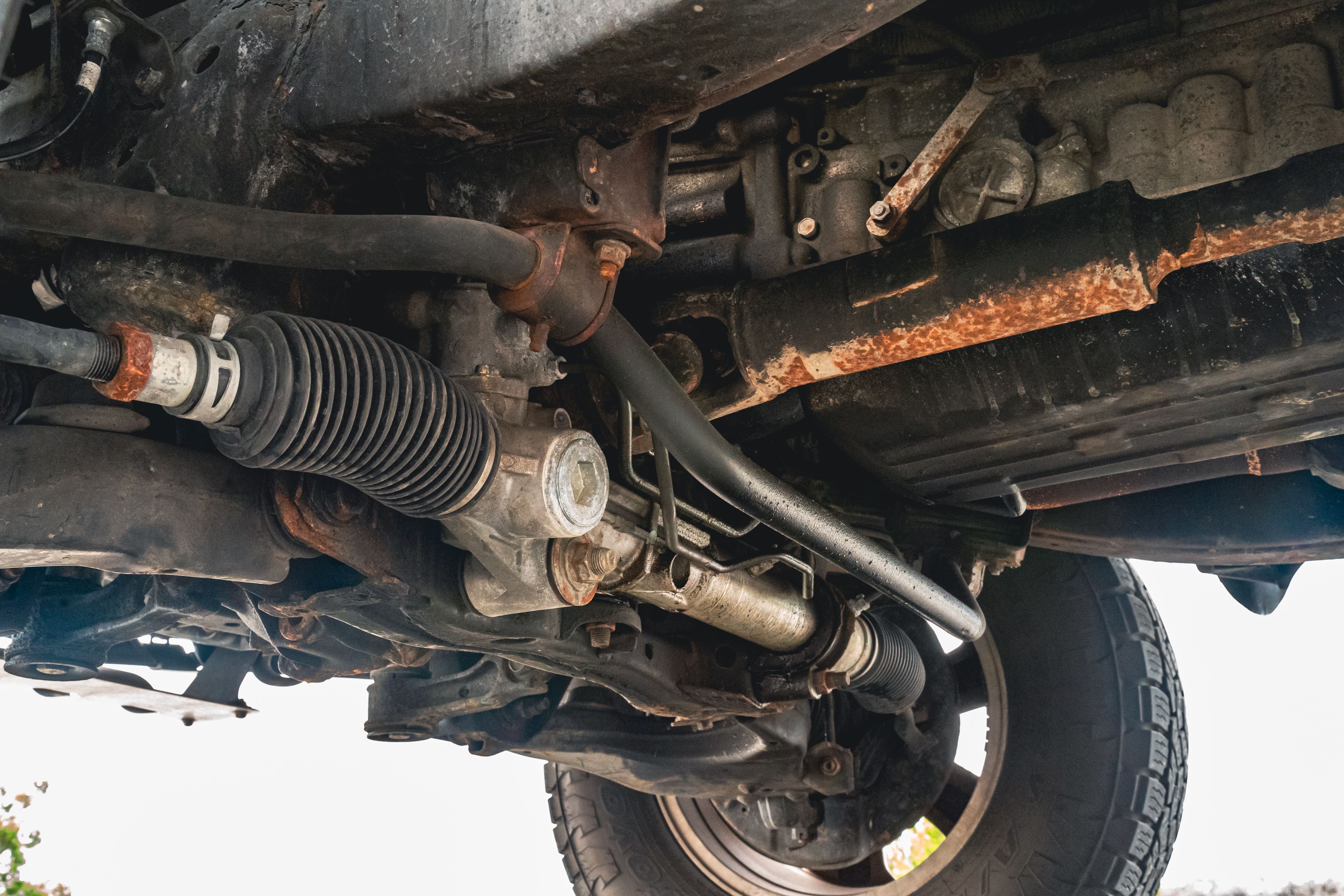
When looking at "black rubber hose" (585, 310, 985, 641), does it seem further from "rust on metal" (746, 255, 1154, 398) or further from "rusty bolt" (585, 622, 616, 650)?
"rusty bolt" (585, 622, 616, 650)

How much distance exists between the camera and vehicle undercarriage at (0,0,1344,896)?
1060 millimetres

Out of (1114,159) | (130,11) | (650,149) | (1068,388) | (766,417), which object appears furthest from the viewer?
(766,417)

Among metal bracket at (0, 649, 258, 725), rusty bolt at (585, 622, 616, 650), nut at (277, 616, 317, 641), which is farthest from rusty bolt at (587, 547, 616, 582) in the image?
metal bracket at (0, 649, 258, 725)

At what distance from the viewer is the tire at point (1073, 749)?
90.1 inches

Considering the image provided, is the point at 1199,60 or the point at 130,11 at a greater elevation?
the point at 1199,60

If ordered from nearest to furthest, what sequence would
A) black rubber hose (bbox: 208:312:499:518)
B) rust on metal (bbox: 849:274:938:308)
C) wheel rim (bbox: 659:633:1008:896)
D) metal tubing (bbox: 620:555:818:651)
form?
black rubber hose (bbox: 208:312:499:518) → rust on metal (bbox: 849:274:938:308) → metal tubing (bbox: 620:555:818:651) → wheel rim (bbox: 659:633:1008:896)

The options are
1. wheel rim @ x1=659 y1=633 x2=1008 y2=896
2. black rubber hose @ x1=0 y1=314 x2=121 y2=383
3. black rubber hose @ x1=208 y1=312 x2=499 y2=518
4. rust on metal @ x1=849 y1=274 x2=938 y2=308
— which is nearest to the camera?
black rubber hose @ x1=0 y1=314 x2=121 y2=383

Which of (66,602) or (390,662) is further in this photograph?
(390,662)

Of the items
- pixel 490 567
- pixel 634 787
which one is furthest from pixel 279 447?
pixel 634 787

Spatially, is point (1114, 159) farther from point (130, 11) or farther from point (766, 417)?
point (130, 11)

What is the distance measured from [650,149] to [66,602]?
1165 millimetres

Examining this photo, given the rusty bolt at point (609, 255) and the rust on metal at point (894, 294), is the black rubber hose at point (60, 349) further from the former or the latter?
the rust on metal at point (894, 294)

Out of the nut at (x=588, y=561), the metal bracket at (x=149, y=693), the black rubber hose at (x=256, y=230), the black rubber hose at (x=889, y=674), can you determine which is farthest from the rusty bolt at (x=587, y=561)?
the metal bracket at (x=149, y=693)

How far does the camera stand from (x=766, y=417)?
1.67 metres
